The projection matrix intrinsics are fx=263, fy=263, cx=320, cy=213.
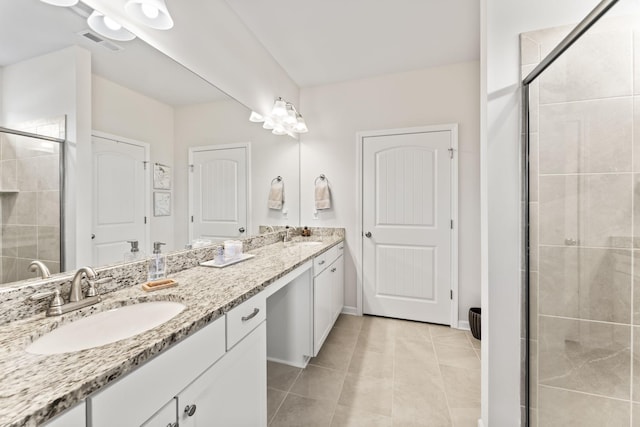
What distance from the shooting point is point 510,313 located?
3.98ft

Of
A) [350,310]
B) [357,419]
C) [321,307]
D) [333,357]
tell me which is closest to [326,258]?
[321,307]

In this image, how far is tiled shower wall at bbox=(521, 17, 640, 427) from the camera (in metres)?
1.05

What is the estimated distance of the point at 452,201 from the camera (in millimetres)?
2547

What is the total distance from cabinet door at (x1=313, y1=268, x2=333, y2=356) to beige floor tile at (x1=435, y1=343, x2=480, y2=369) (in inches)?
36.0

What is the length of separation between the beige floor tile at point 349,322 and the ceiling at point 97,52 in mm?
2277

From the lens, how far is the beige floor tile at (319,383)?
65.1 inches

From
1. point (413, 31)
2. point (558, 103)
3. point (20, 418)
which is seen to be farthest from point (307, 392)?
point (413, 31)

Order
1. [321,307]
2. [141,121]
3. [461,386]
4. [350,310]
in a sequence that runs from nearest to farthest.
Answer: [141,121]
[461,386]
[321,307]
[350,310]

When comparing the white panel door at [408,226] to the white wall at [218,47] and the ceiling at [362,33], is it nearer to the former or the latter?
the ceiling at [362,33]

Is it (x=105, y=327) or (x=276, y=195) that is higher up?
(x=276, y=195)

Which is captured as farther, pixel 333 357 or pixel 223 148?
pixel 333 357

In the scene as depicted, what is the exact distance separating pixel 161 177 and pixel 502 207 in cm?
172

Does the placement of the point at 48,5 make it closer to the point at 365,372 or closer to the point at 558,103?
the point at 558,103

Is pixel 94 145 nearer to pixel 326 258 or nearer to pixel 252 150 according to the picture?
pixel 252 150
